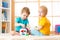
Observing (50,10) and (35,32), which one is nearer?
(35,32)

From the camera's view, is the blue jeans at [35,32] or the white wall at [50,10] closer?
the blue jeans at [35,32]

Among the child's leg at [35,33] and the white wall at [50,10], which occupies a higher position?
the white wall at [50,10]

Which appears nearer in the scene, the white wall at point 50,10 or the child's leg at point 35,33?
the child's leg at point 35,33

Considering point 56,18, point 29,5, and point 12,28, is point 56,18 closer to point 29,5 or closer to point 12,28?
point 29,5

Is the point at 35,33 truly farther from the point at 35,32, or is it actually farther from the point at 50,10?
the point at 50,10

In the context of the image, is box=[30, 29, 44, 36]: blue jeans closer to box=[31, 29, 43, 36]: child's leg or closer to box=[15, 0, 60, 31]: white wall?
box=[31, 29, 43, 36]: child's leg

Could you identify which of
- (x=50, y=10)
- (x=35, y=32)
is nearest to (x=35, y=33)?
(x=35, y=32)

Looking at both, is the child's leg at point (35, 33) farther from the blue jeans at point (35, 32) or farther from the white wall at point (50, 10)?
the white wall at point (50, 10)

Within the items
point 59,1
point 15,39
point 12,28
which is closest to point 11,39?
point 15,39

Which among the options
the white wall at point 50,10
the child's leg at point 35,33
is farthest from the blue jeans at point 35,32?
the white wall at point 50,10

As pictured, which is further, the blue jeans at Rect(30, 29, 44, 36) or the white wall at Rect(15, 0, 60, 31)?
the white wall at Rect(15, 0, 60, 31)

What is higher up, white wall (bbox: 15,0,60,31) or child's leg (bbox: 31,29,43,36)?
white wall (bbox: 15,0,60,31)

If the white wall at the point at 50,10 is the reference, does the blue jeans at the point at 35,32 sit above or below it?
below

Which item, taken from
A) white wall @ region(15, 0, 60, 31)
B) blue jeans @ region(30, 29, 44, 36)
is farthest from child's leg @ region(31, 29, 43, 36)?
white wall @ region(15, 0, 60, 31)
